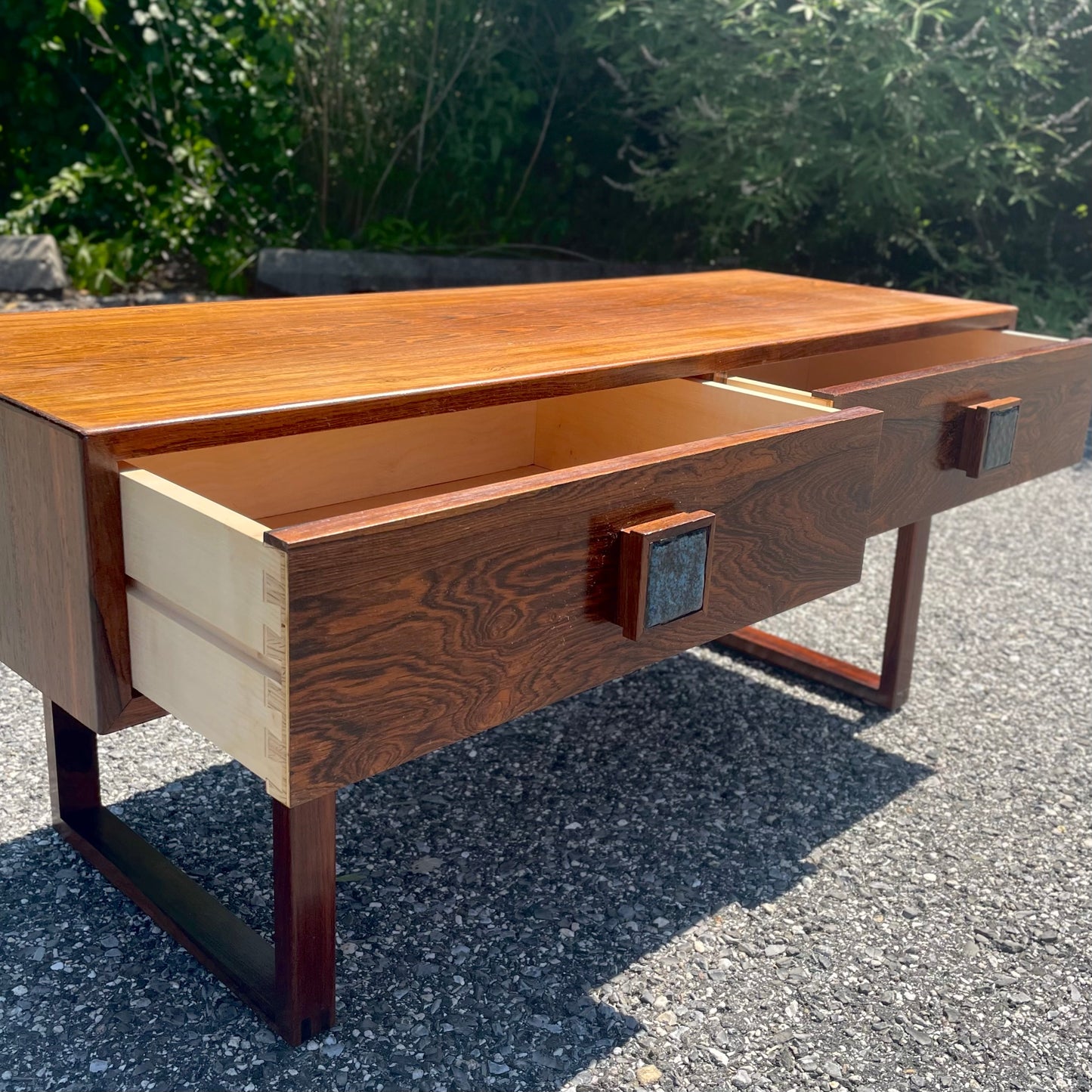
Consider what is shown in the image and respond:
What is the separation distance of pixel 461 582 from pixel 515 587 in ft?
0.24

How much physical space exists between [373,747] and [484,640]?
15 centimetres

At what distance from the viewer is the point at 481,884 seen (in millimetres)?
1741

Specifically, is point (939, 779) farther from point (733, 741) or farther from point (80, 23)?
point (80, 23)

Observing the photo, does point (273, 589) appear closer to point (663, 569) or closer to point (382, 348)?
point (663, 569)

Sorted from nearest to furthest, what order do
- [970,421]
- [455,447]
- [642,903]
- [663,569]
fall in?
[663,569] → [642,903] → [970,421] → [455,447]

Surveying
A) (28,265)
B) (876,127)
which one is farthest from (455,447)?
(28,265)

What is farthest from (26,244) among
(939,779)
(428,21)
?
(939,779)

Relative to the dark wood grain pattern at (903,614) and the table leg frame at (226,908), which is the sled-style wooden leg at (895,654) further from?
the table leg frame at (226,908)

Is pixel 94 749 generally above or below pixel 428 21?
below

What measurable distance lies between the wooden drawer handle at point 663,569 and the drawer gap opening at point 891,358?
1094mm

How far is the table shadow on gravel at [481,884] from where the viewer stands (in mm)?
1407

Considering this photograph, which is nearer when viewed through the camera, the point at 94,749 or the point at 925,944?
the point at 925,944

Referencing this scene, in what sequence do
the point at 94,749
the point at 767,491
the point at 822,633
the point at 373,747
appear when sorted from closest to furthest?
the point at 373,747 < the point at 767,491 < the point at 94,749 < the point at 822,633

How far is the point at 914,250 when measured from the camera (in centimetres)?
551
